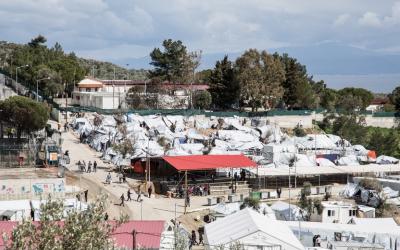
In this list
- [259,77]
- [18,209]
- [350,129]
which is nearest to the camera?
[18,209]

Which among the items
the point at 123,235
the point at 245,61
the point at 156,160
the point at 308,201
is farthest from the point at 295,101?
the point at 123,235

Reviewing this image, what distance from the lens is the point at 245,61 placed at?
2776 inches

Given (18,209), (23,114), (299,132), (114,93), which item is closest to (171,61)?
(114,93)

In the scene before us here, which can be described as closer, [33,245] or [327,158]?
[33,245]

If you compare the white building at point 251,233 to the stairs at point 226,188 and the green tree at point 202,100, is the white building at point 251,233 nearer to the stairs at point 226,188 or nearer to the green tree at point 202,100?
the stairs at point 226,188

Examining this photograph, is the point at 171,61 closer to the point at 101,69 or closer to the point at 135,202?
the point at 135,202

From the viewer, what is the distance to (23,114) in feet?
149

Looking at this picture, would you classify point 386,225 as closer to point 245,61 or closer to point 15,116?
point 15,116

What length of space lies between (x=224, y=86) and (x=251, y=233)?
49.7 metres

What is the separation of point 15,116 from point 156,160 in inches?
423

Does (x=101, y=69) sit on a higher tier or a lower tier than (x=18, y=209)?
higher

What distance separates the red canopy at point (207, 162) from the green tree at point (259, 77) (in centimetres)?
2550

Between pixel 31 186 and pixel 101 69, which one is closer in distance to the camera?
pixel 31 186

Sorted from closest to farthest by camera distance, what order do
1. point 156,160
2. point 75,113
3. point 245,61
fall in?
1. point 156,160
2. point 75,113
3. point 245,61
